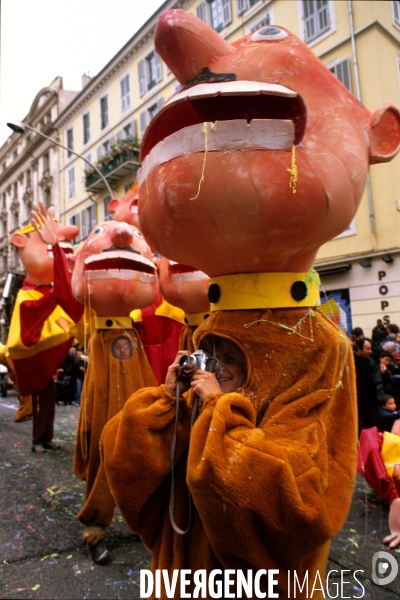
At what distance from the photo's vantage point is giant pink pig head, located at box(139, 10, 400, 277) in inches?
50.3

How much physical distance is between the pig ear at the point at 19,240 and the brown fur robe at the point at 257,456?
430cm

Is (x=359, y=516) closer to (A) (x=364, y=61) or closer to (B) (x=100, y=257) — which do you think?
(B) (x=100, y=257)

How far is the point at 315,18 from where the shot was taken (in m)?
10.1

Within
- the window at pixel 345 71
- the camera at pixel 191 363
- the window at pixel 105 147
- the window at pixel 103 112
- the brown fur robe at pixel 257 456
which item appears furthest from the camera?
the window at pixel 105 147

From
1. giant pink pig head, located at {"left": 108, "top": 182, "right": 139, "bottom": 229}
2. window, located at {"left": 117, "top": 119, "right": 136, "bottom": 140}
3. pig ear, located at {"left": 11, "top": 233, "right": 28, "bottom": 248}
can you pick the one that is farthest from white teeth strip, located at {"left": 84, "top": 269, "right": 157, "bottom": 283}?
window, located at {"left": 117, "top": 119, "right": 136, "bottom": 140}

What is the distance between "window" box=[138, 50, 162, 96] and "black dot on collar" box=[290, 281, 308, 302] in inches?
614

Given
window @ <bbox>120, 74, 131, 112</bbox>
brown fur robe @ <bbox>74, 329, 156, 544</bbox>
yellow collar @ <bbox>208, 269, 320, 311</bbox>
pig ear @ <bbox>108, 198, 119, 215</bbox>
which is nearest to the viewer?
yellow collar @ <bbox>208, 269, 320, 311</bbox>

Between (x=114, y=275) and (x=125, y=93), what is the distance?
621 inches

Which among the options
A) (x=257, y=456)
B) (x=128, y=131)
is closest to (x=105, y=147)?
(x=128, y=131)

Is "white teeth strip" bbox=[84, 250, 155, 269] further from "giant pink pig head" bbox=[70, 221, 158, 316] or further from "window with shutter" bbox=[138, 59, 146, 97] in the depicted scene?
"window with shutter" bbox=[138, 59, 146, 97]

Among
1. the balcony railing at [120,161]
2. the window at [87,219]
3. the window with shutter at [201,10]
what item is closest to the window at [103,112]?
the balcony railing at [120,161]

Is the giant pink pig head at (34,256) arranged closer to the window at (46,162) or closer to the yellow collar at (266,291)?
the yellow collar at (266,291)

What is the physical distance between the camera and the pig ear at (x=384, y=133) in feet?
5.07

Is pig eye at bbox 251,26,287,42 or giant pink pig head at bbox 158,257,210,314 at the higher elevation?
pig eye at bbox 251,26,287,42
